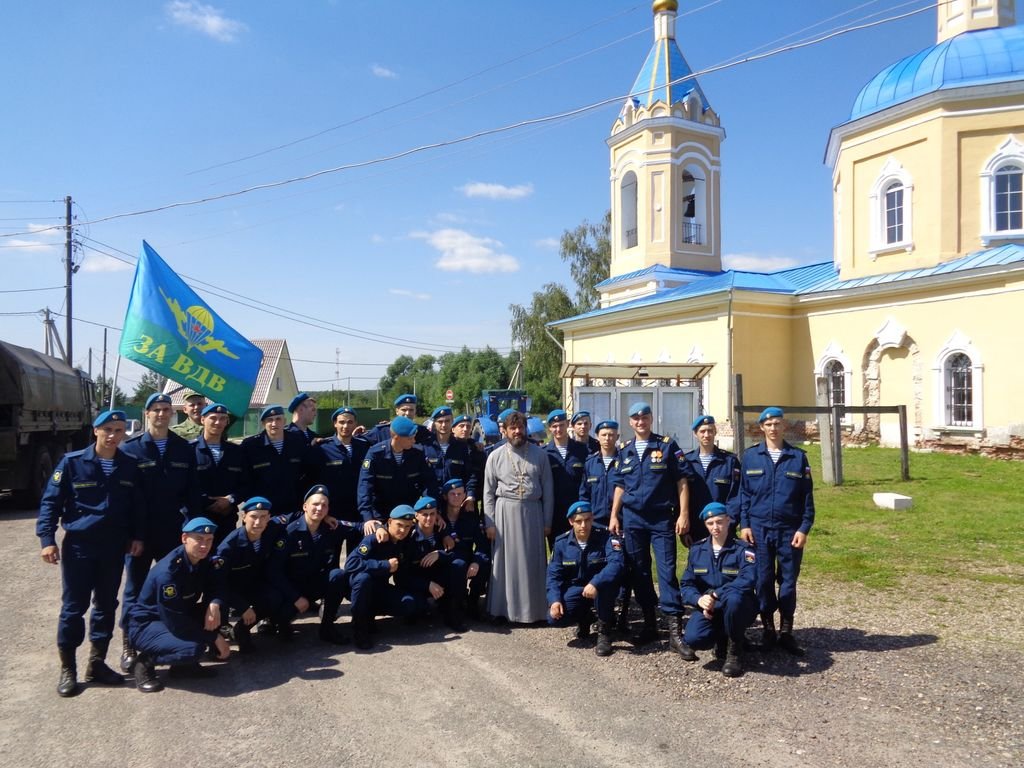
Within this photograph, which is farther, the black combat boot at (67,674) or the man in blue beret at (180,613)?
the man in blue beret at (180,613)

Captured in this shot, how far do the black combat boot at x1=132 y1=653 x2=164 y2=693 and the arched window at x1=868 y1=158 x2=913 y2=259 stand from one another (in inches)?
793

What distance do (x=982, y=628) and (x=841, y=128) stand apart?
18.7 m

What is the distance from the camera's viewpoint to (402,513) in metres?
5.77

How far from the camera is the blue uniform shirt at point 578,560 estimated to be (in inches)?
223

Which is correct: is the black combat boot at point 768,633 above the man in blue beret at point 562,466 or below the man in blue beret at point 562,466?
below

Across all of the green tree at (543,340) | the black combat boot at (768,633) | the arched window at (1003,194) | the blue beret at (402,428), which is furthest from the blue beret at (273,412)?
the green tree at (543,340)

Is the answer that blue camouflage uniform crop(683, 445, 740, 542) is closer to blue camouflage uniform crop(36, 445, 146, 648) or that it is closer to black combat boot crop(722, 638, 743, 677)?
black combat boot crop(722, 638, 743, 677)

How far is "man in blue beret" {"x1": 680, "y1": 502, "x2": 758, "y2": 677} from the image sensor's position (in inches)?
190

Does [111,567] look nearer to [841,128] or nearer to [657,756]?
[657,756]

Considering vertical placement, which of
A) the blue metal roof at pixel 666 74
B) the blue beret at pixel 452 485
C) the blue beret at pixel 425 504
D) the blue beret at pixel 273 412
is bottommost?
the blue beret at pixel 425 504

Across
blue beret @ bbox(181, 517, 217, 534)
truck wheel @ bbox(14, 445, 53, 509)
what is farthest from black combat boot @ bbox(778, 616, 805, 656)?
truck wheel @ bbox(14, 445, 53, 509)

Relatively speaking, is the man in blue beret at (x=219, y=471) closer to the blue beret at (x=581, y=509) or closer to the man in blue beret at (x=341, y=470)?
the man in blue beret at (x=341, y=470)

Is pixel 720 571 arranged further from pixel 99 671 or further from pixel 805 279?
pixel 805 279

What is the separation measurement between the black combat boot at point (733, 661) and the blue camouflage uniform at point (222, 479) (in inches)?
152
